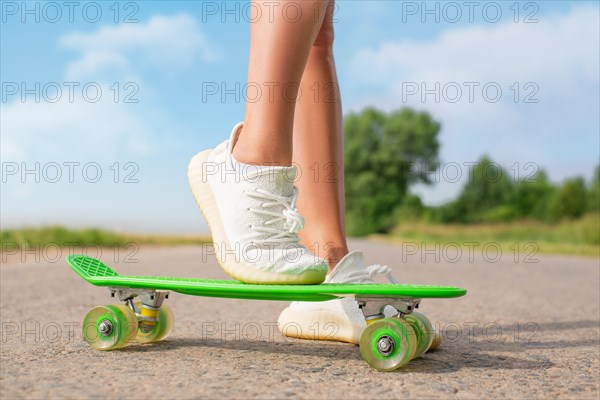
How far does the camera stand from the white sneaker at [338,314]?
80.5 inches

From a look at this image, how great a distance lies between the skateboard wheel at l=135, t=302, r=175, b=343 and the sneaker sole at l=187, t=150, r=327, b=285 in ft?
1.00

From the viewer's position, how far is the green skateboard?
5.31ft

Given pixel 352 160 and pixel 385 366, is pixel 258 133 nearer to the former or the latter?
pixel 385 366

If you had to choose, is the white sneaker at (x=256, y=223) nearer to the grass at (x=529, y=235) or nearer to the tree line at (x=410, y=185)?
the grass at (x=529, y=235)

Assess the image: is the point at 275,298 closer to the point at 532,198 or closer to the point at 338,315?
the point at 338,315

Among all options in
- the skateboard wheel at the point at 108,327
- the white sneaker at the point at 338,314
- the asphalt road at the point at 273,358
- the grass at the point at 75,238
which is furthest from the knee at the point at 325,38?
the grass at the point at 75,238

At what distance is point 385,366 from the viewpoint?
5.31 feet

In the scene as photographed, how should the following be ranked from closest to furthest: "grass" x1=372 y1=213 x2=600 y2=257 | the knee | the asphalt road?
1. the asphalt road
2. the knee
3. "grass" x1=372 y1=213 x2=600 y2=257

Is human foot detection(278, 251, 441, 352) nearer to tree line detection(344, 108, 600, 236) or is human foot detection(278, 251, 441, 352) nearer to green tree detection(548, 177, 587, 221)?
tree line detection(344, 108, 600, 236)

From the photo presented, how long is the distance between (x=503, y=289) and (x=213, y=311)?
2398mm

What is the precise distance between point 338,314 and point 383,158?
3096cm

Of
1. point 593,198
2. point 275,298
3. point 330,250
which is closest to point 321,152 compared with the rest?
point 330,250

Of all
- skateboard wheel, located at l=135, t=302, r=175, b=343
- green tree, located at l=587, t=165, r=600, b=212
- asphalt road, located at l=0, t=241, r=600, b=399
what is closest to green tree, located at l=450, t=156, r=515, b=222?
green tree, located at l=587, t=165, r=600, b=212

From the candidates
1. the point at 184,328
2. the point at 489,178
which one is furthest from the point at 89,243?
the point at 489,178
